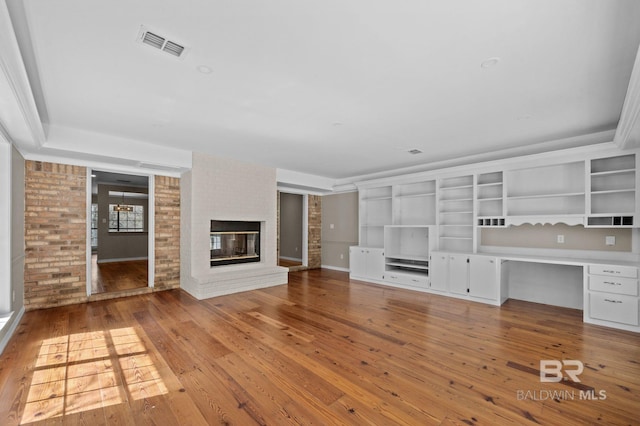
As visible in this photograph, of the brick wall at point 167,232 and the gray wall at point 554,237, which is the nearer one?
the gray wall at point 554,237

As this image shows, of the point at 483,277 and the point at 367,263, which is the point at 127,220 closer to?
the point at 367,263

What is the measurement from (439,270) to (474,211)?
4.07ft

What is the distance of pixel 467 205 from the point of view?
5852 millimetres

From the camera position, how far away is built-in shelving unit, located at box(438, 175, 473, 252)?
5.77 metres

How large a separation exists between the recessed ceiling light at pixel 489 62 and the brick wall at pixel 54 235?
5.73 meters

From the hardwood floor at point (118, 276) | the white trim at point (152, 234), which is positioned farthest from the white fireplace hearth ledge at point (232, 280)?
the hardwood floor at point (118, 276)

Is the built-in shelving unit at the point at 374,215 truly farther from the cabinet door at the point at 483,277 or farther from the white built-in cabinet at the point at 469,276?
the cabinet door at the point at 483,277

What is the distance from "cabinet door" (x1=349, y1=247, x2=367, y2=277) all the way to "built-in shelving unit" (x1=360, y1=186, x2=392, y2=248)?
0.35m

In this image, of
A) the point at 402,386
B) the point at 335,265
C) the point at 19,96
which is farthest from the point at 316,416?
the point at 335,265

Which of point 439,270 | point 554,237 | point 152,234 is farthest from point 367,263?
point 152,234

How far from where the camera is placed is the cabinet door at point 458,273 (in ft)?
17.1

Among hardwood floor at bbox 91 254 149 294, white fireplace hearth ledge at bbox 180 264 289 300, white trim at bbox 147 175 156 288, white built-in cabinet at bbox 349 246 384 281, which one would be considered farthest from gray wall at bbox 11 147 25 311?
white built-in cabinet at bbox 349 246 384 281

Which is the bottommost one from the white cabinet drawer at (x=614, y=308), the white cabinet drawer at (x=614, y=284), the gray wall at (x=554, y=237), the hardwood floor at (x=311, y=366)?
the hardwood floor at (x=311, y=366)

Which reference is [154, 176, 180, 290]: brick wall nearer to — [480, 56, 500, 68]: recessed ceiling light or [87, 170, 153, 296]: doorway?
[87, 170, 153, 296]: doorway
